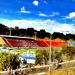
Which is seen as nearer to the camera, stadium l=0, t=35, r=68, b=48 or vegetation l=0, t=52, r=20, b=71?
stadium l=0, t=35, r=68, b=48

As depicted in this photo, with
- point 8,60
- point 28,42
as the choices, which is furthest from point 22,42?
point 8,60

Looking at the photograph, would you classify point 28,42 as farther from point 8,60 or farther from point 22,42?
point 8,60

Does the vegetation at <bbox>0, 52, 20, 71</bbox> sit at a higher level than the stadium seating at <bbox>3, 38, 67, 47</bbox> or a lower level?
lower

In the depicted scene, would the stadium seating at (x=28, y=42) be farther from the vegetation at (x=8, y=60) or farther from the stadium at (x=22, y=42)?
the vegetation at (x=8, y=60)

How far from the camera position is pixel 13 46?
6.36m

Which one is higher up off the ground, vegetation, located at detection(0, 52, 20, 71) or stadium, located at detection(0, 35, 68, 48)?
stadium, located at detection(0, 35, 68, 48)

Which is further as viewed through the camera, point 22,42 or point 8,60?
point 8,60

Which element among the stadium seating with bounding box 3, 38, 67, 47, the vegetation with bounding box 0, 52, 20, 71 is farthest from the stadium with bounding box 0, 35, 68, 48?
the vegetation with bounding box 0, 52, 20, 71

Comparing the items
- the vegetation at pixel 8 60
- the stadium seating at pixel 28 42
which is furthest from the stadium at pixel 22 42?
the vegetation at pixel 8 60

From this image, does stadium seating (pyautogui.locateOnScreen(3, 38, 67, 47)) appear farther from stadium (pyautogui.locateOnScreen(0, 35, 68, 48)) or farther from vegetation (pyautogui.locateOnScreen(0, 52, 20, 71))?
vegetation (pyautogui.locateOnScreen(0, 52, 20, 71))

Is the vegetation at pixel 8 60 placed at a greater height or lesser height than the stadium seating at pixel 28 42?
lesser

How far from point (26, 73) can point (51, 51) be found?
71cm

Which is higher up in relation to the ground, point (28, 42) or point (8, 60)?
point (28, 42)

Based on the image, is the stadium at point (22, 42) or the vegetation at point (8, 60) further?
the vegetation at point (8, 60)
